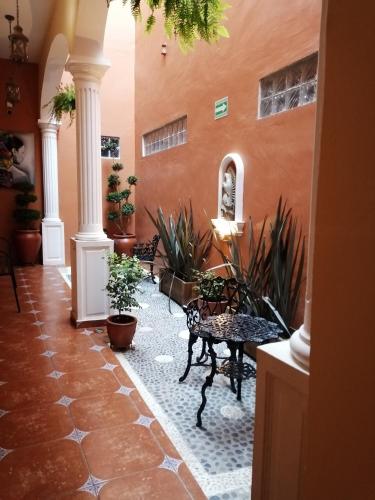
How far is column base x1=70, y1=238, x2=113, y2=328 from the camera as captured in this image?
389cm

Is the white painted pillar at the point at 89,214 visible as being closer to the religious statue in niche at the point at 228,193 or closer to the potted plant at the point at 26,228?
the religious statue in niche at the point at 228,193

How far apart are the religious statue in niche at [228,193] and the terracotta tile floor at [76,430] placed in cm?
195

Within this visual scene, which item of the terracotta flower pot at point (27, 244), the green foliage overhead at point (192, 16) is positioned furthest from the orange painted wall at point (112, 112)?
the green foliage overhead at point (192, 16)

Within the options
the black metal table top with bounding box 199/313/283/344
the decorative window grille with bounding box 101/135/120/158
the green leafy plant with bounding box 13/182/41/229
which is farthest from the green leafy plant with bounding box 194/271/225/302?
the decorative window grille with bounding box 101/135/120/158

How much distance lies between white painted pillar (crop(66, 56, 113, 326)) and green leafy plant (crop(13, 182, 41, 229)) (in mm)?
3504

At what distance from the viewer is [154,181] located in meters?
6.98

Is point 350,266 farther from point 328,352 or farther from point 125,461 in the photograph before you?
point 125,461

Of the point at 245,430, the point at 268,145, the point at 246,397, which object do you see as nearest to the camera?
the point at 245,430

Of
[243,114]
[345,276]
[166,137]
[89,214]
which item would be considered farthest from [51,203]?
Result: [345,276]

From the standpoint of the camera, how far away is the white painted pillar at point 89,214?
3.82m

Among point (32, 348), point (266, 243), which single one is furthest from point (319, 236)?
point (32, 348)

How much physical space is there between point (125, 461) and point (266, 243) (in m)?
2.37

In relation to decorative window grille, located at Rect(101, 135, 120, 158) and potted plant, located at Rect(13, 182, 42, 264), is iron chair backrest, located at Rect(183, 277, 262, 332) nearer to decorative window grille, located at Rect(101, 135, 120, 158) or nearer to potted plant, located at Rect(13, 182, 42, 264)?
potted plant, located at Rect(13, 182, 42, 264)

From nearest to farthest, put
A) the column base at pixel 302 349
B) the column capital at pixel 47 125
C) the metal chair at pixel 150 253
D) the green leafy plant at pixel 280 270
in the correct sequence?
the column base at pixel 302 349
the green leafy plant at pixel 280 270
the metal chair at pixel 150 253
the column capital at pixel 47 125
